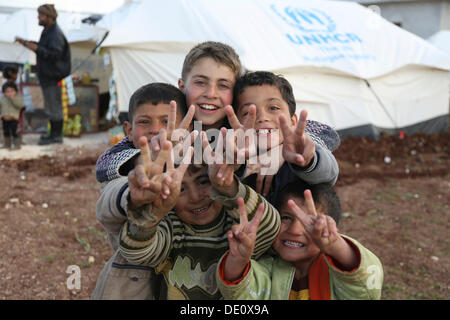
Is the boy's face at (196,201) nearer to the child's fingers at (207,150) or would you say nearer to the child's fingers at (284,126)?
the child's fingers at (207,150)

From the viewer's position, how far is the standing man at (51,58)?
6660 mm

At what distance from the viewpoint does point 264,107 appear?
167cm

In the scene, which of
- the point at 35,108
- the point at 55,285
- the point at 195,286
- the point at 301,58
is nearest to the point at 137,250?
the point at 195,286

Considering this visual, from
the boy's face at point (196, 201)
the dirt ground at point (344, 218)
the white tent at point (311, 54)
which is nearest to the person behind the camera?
the boy's face at point (196, 201)

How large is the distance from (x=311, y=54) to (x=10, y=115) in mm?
4875

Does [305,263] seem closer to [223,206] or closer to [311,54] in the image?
[223,206]

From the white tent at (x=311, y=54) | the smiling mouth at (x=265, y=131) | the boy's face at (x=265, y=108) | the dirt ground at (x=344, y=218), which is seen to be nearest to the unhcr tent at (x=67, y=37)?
the white tent at (x=311, y=54)

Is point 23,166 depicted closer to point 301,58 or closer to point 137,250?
point 301,58

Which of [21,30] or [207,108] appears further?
[21,30]

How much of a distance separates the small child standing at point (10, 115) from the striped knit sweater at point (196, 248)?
242 inches

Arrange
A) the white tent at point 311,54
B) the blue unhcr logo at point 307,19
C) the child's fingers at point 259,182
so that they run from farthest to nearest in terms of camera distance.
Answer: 1. the blue unhcr logo at point 307,19
2. the white tent at point 311,54
3. the child's fingers at point 259,182

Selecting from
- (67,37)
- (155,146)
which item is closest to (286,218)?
(155,146)

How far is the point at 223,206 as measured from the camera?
1533mm
